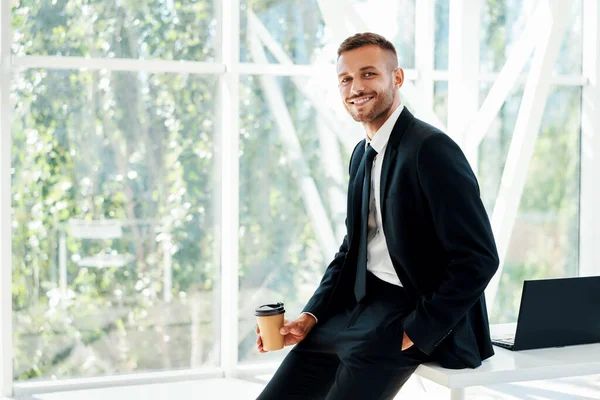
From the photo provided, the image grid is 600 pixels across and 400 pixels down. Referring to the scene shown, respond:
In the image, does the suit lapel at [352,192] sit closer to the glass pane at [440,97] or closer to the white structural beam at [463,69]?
the white structural beam at [463,69]

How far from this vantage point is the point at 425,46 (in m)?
5.16

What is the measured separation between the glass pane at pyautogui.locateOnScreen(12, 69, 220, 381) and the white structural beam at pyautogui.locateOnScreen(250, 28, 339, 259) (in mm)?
395

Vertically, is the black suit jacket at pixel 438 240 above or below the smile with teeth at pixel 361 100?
below

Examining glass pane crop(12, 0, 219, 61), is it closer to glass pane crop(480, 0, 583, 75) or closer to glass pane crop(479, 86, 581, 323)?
glass pane crop(480, 0, 583, 75)

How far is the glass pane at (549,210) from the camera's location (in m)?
5.73

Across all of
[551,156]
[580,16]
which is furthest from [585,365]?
[580,16]

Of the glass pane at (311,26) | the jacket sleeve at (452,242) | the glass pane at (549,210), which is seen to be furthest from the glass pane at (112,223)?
the jacket sleeve at (452,242)

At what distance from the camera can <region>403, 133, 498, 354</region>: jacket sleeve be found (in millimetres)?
2086

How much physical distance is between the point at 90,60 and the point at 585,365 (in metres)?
3.29

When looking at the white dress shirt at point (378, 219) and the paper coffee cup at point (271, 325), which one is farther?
the paper coffee cup at point (271, 325)

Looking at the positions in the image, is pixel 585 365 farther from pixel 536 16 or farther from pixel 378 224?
pixel 536 16

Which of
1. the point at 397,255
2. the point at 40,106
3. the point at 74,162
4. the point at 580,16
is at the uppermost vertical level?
the point at 580,16

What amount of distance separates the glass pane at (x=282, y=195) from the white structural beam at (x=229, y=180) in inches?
4.8

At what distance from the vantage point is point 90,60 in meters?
4.52
